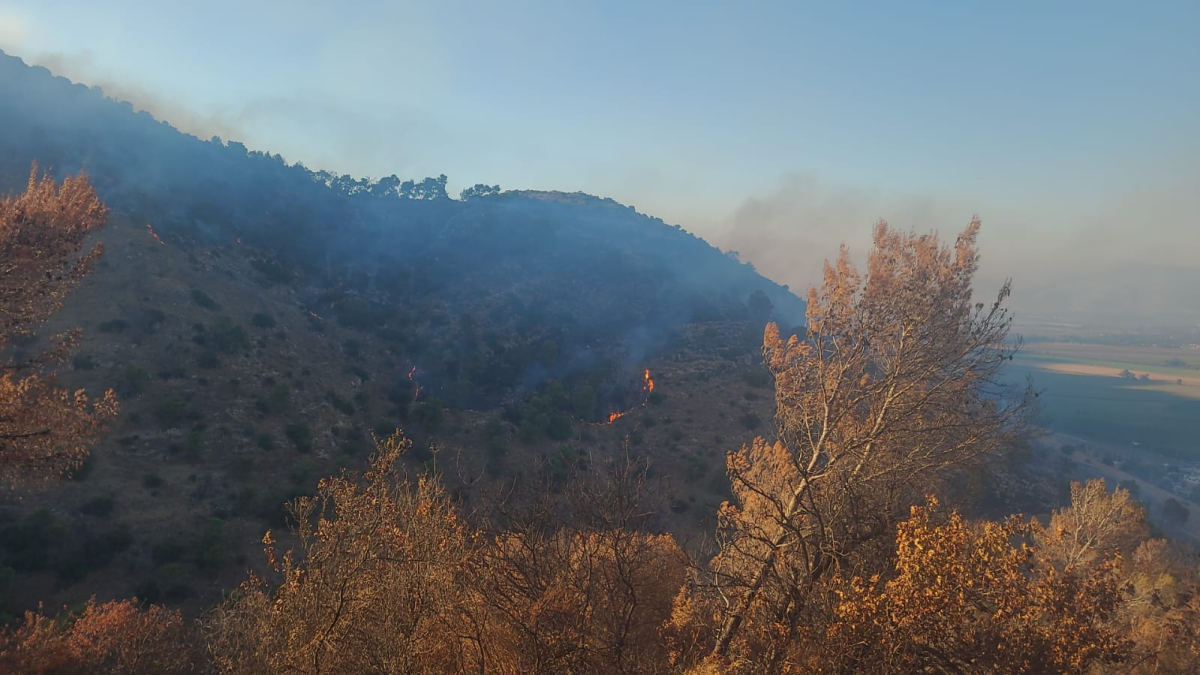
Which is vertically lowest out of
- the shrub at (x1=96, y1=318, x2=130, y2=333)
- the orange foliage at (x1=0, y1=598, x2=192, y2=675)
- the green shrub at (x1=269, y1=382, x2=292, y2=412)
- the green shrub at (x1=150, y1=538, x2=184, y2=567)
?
the green shrub at (x1=150, y1=538, x2=184, y2=567)

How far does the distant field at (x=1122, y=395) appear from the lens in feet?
273

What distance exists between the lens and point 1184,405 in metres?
99.0

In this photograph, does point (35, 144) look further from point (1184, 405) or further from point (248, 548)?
point (1184, 405)

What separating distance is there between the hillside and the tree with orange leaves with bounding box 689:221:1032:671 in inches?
80.5

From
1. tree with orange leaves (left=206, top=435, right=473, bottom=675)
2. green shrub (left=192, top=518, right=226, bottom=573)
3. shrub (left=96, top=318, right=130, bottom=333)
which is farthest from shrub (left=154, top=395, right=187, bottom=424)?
tree with orange leaves (left=206, top=435, right=473, bottom=675)

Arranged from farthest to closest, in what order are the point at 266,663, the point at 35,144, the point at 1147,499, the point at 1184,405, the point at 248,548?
the point at 1184,405 < the point at 35,144 < the point at 1147,499 < the point at 248,548 < the point at 266,663

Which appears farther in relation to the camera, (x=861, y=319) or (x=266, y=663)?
(x=861, y=319)

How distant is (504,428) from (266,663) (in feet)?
117

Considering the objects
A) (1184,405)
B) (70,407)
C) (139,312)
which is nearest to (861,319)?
(70,407)

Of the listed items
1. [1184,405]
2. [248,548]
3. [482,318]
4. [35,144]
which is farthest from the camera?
[1184,405]

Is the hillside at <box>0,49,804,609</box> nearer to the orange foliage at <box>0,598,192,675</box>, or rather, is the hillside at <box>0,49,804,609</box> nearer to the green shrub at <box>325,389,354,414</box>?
the green shrub at <box>325,389,354,414</box>

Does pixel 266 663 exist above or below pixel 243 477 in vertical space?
above

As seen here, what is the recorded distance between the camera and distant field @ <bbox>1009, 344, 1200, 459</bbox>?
3275 inches

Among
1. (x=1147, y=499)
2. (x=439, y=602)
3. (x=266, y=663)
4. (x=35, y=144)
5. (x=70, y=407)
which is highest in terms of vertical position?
(x=35, y=144)
